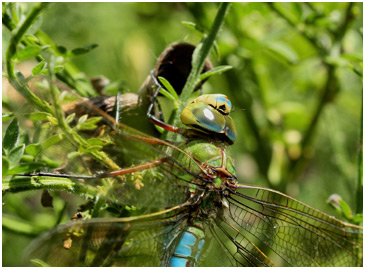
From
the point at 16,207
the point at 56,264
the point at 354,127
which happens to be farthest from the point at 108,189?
the point at 354,127

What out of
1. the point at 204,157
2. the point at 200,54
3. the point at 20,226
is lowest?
the point at 20,226

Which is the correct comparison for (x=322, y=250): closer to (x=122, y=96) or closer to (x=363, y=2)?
(x=122, y=96)

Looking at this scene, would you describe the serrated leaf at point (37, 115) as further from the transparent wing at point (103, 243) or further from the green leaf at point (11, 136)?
the transparent wing at point (103, 243)

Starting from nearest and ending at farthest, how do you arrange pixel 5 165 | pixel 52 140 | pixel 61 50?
pixel 5 165
pixel 52 140
pixel 61 50

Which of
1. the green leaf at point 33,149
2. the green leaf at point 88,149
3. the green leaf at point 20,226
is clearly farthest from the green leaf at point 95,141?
the green leaf at point 20,226

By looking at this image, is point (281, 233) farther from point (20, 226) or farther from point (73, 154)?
point (20, 226)

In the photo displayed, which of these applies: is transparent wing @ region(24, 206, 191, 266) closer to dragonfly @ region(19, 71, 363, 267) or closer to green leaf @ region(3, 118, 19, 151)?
dragonfly @ region(19, 71, 363, 267)

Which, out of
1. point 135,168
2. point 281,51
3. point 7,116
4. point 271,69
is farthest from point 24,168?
point 271,69
